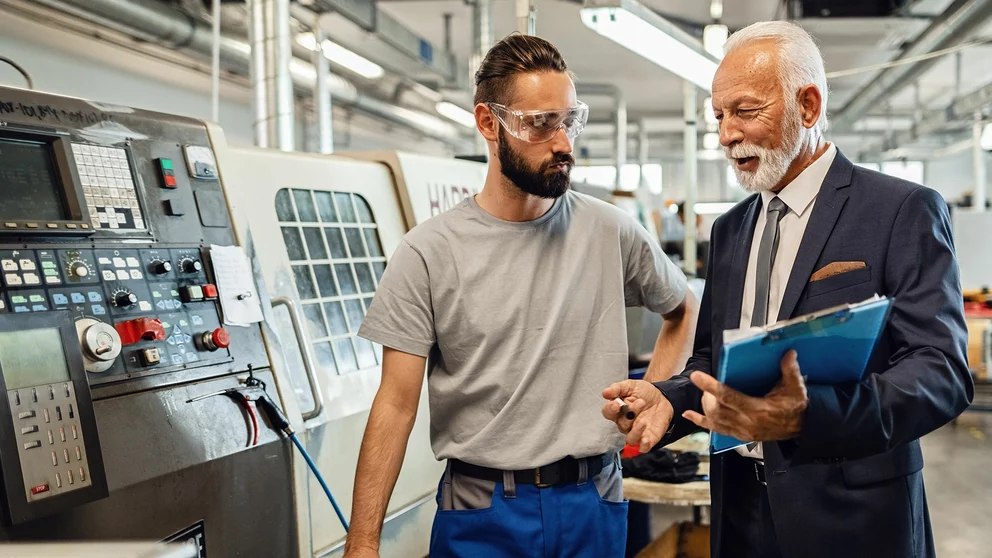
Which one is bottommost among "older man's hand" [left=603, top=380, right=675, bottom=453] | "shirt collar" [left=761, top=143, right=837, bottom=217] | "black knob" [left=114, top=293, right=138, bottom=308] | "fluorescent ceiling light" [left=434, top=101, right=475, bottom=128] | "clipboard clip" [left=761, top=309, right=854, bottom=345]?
"older man's hand" [left=603, top=380, right=675, bottom=453]

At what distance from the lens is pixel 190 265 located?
5.23 ft

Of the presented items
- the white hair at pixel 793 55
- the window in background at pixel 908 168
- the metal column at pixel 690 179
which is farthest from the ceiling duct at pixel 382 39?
the window in background at pixel 908 168

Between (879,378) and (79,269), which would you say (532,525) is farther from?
(79,269)

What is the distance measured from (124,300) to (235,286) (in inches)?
11.0

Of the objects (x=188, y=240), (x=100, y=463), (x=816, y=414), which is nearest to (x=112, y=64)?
(x=188, y=240)

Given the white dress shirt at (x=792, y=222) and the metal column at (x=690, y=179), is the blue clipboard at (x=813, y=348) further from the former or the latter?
the metal column at (x=690, y=179)

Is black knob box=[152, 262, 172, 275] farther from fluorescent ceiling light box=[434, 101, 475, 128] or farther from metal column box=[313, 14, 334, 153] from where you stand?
fluorescent ceiling light box=[434, 101, 475, 128]

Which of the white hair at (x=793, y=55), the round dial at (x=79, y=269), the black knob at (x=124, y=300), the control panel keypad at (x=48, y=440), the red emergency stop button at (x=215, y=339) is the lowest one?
the control panel keypad at (x=48, y=440)

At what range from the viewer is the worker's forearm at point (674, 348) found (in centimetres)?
173

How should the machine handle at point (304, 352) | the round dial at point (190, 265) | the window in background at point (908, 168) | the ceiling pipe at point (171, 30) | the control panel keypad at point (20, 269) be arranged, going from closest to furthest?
the control panel keypad at point (20, 269)
the round dial at point (190, 265)
the machine handle at point (304, 352)
the ceiling pipe at point (171, 30)
the window in background at point (908, 168)

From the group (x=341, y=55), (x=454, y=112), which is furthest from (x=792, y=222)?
(x=454, y=112)

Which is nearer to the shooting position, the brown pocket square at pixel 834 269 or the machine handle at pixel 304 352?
the brown pocket square at pixel 834 269

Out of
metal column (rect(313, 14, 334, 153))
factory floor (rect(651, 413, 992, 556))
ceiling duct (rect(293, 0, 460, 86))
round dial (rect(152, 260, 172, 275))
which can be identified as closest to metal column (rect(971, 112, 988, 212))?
factory floor (rect(651, 413, 992, 556))

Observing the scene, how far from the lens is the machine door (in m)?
1.84
